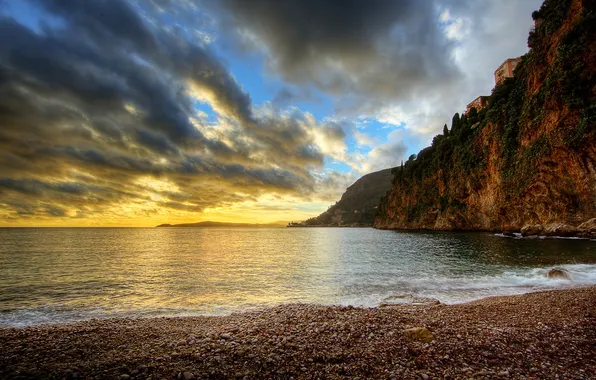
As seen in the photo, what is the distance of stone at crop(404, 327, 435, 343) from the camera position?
22.7ft

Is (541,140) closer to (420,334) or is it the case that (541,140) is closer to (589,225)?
(589,225)

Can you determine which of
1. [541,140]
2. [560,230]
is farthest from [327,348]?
[541,140]

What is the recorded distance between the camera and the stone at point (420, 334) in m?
6.91

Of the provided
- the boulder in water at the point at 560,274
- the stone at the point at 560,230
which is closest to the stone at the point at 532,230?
the stone at the point at 560,230

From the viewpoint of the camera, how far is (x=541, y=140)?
4869 cm

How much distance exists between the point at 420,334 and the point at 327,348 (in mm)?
2495

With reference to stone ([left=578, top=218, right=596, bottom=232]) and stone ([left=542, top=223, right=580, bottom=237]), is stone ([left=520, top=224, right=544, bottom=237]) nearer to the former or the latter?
stone ([left=542, top=223, right=580, bottom=237])

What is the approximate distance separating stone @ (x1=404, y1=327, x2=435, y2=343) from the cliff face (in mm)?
53426

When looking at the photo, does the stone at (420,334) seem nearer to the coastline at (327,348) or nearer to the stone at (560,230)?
the coastline at (327,348)

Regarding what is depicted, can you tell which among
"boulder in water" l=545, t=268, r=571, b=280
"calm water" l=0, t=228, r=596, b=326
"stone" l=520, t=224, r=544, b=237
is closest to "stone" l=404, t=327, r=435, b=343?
"calm water" l=0, t=228, r=596, b=326

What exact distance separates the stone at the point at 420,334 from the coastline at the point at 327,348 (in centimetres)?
9

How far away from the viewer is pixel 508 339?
7.02 meters

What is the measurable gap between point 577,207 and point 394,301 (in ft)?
167

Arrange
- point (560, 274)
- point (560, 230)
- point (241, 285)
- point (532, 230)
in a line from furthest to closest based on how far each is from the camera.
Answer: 1. point (532, 230)
2. point (560, 230)
3. point (241, 285)
4. point (560, 274)
